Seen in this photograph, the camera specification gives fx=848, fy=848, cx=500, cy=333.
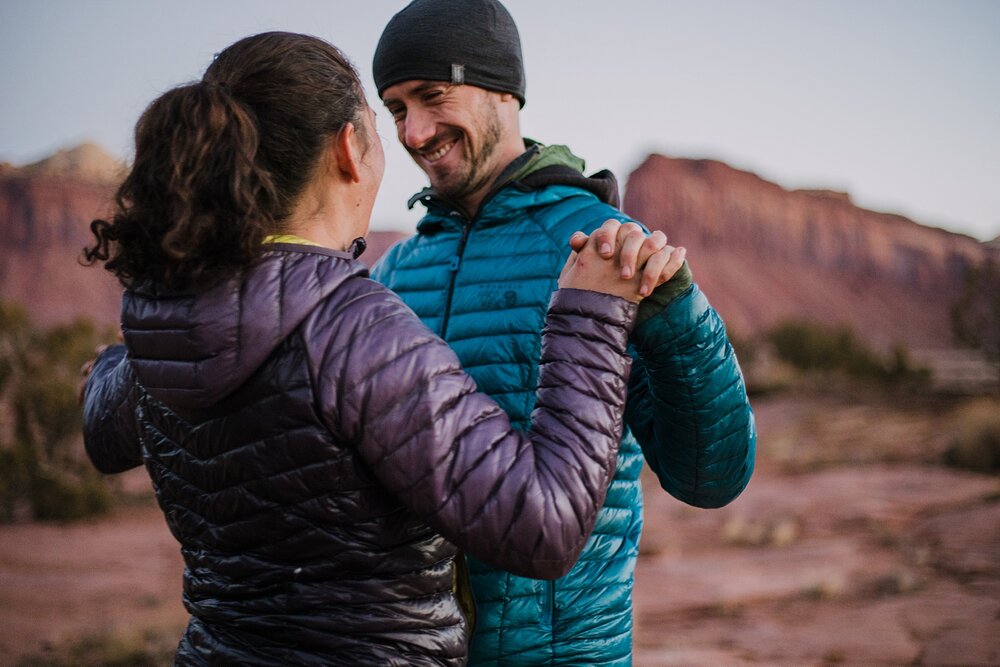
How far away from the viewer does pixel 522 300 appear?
6.19 feet

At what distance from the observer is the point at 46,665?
6176 millimetres

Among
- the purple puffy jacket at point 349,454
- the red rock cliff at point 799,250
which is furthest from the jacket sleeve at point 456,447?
the red rock cliff at point 799,250

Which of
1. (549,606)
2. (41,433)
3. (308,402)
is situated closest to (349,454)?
(308,402)

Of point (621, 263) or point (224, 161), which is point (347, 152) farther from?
point (621, 263)

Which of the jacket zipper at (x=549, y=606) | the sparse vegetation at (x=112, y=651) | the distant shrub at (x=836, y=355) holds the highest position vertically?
the jacket zipper at (x=549, y=606)

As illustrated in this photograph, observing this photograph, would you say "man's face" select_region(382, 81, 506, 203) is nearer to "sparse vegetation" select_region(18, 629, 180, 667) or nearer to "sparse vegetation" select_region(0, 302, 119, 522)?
"sparse vegetation" select_region(18, 629, 180, 667)

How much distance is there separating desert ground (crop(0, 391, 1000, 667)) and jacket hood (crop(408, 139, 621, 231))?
4845 millimetres

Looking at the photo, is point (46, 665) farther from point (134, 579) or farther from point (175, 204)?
point (175, 204)

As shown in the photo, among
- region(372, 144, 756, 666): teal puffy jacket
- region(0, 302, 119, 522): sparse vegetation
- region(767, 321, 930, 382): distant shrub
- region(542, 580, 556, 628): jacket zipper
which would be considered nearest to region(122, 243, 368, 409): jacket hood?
region(372, 144, 756, 666): teal puffy jacket

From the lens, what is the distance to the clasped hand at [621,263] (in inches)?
52.4

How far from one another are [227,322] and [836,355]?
26574 millimetres

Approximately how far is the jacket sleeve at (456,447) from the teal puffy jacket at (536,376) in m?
0.49

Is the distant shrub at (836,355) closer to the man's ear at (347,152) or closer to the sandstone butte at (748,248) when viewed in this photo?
the sandstone butte at (748,248)

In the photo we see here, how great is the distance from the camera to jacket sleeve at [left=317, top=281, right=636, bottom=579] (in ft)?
3.76
